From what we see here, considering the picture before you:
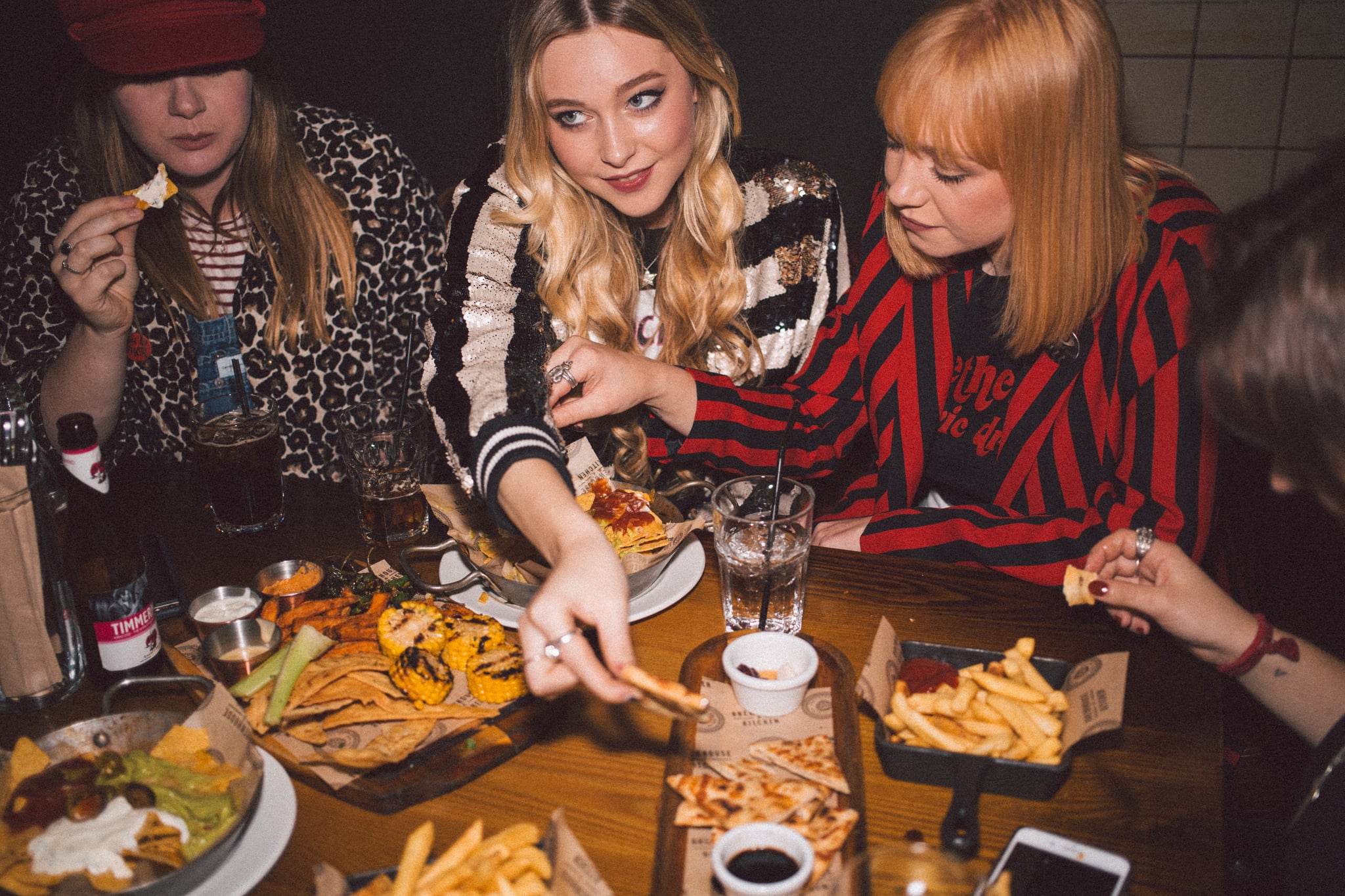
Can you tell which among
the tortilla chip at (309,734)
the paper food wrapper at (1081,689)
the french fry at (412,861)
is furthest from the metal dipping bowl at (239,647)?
the paper food wrapper at (1081,689)

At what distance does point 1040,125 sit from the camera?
5.37 ft

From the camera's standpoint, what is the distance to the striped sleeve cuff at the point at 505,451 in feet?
4.92

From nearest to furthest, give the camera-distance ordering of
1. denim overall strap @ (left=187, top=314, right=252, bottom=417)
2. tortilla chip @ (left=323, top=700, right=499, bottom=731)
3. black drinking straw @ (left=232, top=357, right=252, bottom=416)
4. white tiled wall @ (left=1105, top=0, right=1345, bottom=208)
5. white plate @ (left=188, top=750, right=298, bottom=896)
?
white plate @ (left=188, top=750, right=298, bottom=896), tortilla chip @ (left=323, top=700, right=499, bottom=731), black drinking straw @ (left=232, top=357, right=252, bottom=416), denim overall strap @ (left=187, top=314, right=252, bottom=417), white tiled wall @ (left=1105, top=0, right=1345, bottom=208)

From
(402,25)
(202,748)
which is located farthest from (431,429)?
(402,25)

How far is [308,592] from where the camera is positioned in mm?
1480

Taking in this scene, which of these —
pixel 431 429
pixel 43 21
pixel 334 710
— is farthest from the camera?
pixel 43 21

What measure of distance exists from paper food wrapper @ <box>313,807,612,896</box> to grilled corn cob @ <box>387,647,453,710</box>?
30 cm

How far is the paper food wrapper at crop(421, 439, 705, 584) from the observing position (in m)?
1.48

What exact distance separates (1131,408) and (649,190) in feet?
3.64

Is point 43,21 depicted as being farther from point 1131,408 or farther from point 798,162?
point 1131,408

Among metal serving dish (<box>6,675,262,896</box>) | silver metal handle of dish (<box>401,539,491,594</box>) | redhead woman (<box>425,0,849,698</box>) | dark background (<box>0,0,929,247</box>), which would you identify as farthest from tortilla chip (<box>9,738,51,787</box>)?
dark background (<box>0,0,929,247</box>)

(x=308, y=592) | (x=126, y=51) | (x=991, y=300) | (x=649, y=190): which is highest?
(x=126, y=51)

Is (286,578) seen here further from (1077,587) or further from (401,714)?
(1077,587)

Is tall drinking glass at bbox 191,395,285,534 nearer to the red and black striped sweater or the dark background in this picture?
the red and black striped sweater
